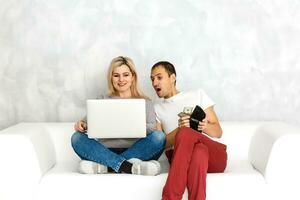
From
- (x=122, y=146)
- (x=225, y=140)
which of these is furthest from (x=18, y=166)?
(x=225, y=140)

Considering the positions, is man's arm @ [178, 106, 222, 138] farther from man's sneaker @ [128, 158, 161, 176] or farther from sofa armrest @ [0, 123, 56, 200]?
sofa armrest @ [0, 123, 56, 200]

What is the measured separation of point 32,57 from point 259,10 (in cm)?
167

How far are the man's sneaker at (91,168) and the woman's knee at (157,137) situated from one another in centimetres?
34

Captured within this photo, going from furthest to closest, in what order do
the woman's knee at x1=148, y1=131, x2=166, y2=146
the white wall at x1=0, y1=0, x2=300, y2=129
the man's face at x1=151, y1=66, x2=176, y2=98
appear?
the white wall at x1=0, y1=0, x2=300, y2=129, the man's face at x1=151, y1=66, x2=176, y2=98, the woman's knee at x1=148, y1=131, x2=166, y2=146

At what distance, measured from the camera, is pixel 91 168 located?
302cm

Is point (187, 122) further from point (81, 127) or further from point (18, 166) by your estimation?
point (18, 166)

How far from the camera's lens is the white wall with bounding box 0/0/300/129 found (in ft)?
12.7

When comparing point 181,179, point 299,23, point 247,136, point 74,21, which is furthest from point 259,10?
point 181,179

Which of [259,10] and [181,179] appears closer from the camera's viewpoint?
[181,179]

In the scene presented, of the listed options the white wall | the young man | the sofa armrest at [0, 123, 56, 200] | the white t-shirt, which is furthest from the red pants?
the white wall

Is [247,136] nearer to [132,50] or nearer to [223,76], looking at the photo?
[223,76]

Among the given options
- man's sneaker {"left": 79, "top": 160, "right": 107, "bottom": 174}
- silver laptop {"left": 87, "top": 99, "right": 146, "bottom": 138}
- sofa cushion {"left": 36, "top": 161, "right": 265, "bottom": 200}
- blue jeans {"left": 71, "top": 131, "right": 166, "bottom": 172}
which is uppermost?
silver laptop {"left": 87, "top": 99, "right": 146, "bottom": 138}

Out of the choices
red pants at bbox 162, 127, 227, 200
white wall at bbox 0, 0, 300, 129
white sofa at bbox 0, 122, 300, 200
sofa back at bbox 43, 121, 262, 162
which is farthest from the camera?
white wall at bbox 0, 0, 300, 129

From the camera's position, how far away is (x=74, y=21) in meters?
3.88
